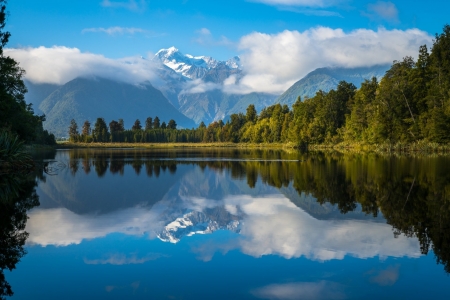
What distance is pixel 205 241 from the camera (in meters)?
14.1

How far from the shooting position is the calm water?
382 inches

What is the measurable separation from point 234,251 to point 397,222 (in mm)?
6706

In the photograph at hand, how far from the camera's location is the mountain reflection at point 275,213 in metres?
13.3

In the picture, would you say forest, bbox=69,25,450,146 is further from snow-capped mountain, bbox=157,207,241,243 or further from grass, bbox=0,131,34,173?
snow-capped mountain, bbox=157,207,241,243

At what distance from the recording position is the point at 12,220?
16.5 meters

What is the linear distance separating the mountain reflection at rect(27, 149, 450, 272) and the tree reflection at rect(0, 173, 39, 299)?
577mm

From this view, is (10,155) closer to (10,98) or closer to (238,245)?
(10,98)

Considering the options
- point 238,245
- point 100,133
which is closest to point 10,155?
point 238,245

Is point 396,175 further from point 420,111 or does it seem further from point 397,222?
point 420,111

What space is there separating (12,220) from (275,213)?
406 inches

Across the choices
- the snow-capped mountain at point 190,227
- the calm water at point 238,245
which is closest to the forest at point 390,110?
the calm water at point 238,245

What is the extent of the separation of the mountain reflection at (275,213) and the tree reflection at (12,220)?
0.58m

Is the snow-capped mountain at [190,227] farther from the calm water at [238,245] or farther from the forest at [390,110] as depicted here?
the forest at [390,110]

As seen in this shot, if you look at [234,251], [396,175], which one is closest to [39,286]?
[234,251]
